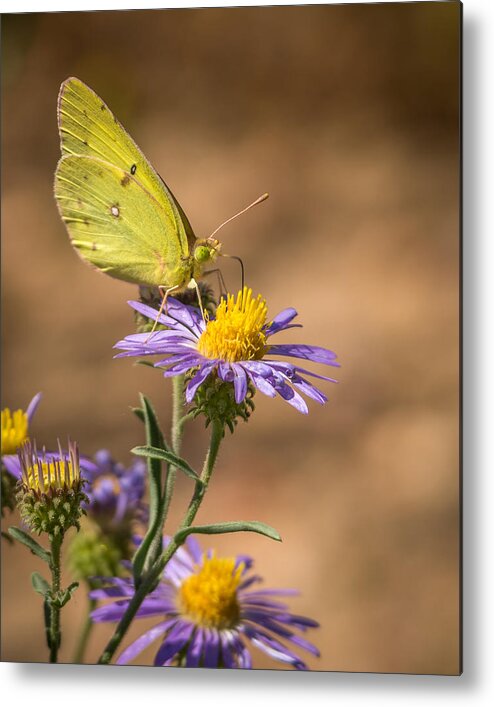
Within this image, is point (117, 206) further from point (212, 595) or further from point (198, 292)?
point (212, 595)

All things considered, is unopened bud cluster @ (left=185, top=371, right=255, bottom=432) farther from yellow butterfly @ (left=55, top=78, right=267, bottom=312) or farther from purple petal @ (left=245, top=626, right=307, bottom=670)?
purple petal @ (left=245, top=626, right=307, bottom=670)

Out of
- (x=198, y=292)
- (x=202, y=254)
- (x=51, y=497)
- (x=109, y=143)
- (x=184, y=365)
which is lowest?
(x=51, y=497)

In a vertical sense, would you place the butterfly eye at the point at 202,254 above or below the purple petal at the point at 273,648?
above

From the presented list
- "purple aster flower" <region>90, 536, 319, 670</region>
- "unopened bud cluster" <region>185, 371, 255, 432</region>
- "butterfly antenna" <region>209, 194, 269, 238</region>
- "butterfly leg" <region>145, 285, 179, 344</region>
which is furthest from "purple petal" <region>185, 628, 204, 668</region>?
"butterfly antenna" <region>209, 194, 269, 238</region>

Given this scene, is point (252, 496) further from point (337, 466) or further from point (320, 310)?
point (320, 310)

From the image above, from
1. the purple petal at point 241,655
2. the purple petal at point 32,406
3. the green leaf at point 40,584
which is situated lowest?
the purple petal at point 241,655

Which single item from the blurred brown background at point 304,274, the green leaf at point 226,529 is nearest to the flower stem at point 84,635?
the blurred brown background at point 304,274

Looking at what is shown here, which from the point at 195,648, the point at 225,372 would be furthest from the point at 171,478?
the point at 195,648

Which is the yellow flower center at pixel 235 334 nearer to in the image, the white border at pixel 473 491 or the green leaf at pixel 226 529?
the green leaf at pixel 226 529
